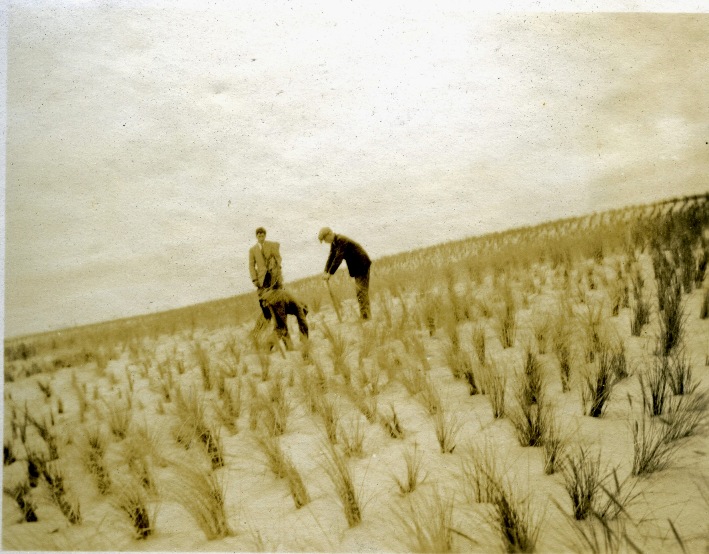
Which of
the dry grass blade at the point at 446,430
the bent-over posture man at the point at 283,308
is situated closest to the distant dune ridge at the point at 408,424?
the dry grass blade at the point at 446,430

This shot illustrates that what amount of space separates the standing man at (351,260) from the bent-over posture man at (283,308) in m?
0.37

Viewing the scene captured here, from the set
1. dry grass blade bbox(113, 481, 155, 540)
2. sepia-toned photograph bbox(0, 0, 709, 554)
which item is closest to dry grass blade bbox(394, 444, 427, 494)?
sepia-toned photograph bbox(0, 0, 709, 554)

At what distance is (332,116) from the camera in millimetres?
3586

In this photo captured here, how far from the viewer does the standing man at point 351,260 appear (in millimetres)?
3666

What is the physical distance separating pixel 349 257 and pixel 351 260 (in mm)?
74

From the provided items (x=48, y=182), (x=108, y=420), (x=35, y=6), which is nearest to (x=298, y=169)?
(x=48, y=182)

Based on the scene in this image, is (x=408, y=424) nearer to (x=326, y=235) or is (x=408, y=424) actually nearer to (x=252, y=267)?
(x=326, y=235)

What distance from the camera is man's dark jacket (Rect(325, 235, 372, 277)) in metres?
3.75

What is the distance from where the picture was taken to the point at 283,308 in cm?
385

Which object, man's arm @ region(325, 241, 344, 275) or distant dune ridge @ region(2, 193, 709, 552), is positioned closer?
distant dune ridge @ region(2, 193, 709, 552)

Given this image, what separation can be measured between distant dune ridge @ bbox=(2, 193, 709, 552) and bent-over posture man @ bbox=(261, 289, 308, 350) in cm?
12

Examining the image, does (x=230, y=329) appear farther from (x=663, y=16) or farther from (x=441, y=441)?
(x=663, y=16)

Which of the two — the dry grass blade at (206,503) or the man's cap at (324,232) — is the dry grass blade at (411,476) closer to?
the dry grass blade at (206,503)

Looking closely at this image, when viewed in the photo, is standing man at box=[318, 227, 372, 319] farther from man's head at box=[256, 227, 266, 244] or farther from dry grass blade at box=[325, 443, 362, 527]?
dry grass blade at box=[325, 443, 362, 527]
